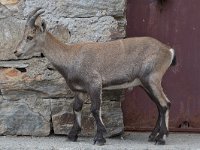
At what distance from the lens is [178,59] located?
776 centimetres

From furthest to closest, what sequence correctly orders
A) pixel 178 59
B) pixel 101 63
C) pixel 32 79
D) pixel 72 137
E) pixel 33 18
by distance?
pixel 178 59
pixel 32 79
pixel 72 137
pixel 101 63
pixel 33 18

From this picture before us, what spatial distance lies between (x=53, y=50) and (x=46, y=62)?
31cm

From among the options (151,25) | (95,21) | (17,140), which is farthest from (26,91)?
(151,25)

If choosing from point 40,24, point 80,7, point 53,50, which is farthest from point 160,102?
point 40,24

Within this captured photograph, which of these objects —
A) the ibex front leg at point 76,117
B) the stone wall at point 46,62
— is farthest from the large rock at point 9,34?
the ibex front leg at point 76,117

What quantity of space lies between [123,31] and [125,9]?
26cm

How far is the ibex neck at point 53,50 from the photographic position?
696 cm

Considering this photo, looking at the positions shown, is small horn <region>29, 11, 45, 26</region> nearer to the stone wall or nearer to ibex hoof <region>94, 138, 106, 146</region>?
the stone wall

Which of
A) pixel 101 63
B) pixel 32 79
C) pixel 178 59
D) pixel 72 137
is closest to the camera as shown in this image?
pixel 101 63

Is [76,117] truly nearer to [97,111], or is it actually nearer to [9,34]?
[97,111]

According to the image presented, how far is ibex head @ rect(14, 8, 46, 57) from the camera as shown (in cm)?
685

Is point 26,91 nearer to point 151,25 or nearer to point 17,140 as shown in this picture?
point 17,140

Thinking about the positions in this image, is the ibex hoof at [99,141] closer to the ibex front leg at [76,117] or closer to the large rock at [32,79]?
the ibex front leg at [76,117]

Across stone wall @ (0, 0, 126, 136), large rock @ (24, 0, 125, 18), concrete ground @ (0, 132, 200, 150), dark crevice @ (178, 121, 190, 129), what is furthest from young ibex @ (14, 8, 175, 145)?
dark crevice @ (178, 121, 190, 129)
